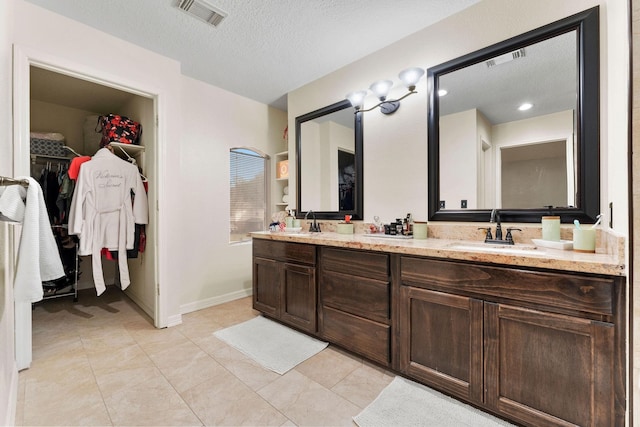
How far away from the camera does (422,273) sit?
1585 millimetres

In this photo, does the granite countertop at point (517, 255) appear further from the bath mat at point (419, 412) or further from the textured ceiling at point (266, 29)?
the textured ceiling at point (266, 29)

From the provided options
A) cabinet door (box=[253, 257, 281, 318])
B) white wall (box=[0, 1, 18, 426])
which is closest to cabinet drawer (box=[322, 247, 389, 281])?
cabinet door (box=[253, 257, 281, 318])

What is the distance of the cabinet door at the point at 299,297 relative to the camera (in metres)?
2.20

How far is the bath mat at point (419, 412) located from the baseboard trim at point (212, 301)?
2.28 m

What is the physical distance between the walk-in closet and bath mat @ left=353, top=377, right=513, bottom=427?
2310 millimetres

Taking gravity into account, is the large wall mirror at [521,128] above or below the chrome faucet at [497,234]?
above

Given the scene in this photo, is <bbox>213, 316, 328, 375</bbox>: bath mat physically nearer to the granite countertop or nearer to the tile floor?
the tile floor

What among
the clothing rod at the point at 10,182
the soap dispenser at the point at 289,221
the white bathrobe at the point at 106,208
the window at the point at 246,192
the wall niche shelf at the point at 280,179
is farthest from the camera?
the wall niche shelf at the point at 280,179

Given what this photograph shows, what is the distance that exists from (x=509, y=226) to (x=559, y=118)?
2.41 ft

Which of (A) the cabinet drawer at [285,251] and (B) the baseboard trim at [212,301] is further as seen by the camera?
(B) the baseboard trim at [212,301]

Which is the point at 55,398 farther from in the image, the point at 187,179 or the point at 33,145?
the point at 33,145

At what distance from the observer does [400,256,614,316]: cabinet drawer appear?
3.60 ft

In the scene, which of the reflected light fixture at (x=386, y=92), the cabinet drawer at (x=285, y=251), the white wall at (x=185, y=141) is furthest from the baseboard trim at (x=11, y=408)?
the reflected light fixture at (x=386, y=92)

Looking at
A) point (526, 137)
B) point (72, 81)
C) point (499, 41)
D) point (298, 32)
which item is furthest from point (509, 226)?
point (72, 81)
